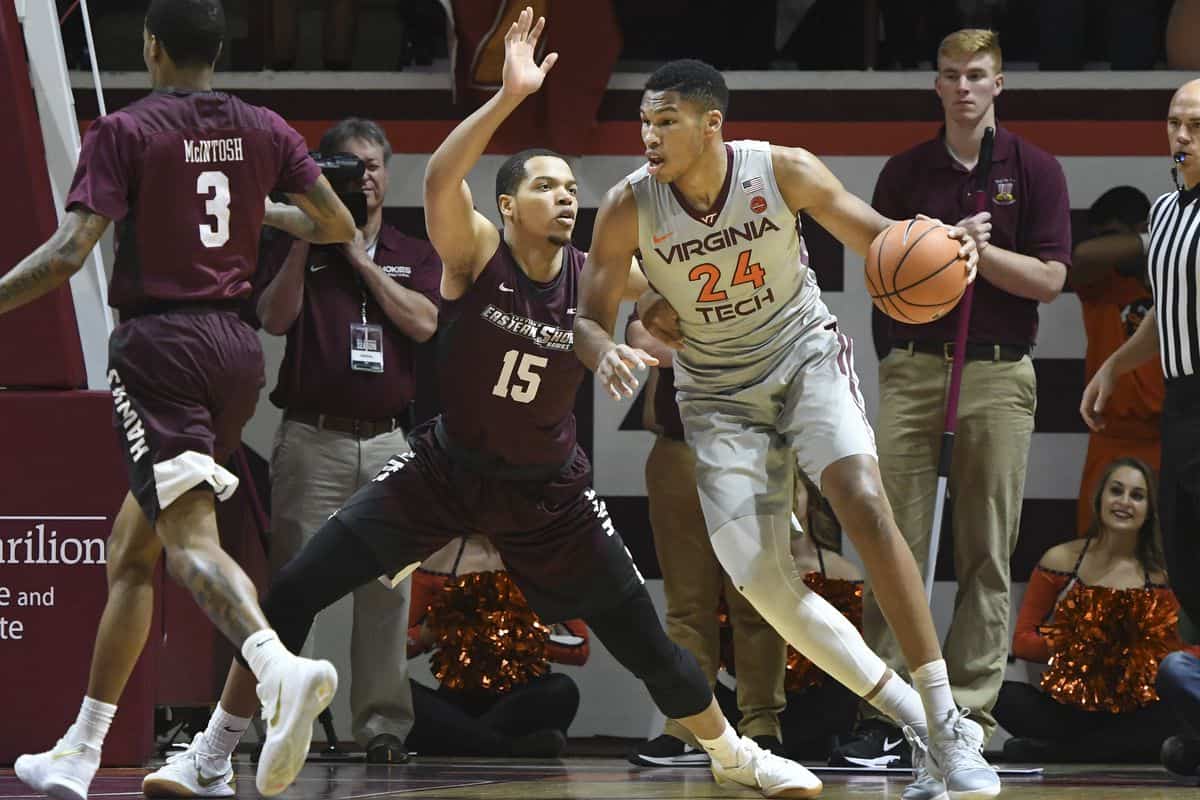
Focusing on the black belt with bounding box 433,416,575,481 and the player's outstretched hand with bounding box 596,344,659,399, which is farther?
the black belt with bounding box 433,416,575,481

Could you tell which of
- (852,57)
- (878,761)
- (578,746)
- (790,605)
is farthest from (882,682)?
(852,57)

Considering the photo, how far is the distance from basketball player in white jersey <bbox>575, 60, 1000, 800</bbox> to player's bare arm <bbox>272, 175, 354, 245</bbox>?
2.24 feet

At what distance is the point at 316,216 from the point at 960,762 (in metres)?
2.18

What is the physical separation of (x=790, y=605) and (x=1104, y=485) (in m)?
2.31

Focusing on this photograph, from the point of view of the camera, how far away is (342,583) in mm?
4629

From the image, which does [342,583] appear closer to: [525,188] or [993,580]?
[525,188]

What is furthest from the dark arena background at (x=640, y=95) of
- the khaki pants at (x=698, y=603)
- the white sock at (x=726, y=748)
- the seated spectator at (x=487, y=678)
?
the white sock at (x=726, y=748)

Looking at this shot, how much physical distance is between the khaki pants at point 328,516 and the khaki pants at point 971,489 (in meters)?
1.64

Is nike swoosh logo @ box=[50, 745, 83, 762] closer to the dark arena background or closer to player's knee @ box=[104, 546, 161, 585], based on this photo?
player's knee @ box=[104, 546, 161, 585]

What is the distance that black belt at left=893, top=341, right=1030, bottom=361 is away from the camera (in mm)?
5863

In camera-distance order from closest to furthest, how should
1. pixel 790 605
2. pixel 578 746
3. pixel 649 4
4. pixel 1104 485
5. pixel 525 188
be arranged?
pixel 790 605 → pixel 525 188 → pixel 1104 485 → pixel 578 746 → pixel 649 4

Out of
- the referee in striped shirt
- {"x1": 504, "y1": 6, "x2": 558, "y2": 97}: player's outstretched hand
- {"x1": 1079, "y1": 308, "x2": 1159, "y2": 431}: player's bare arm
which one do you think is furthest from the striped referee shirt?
{"x1": 504, "y1": 6, "x2": 558, "y2": 97}: player's outstretched hand

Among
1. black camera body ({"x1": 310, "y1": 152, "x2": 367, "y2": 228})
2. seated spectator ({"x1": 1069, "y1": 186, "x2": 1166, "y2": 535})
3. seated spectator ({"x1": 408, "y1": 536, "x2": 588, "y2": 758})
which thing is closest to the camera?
black camera body ({"x1": 310, "y1": 152, "x2": 367, "y2": 228})

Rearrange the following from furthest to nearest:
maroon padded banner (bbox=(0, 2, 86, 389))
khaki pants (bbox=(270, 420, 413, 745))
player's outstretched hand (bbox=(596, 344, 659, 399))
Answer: khaki pants (bbox=(270, 420, 413, 745))
maroon padded banner (bbox=(0, 2, 86, 389))
player's outstretched hand (bbox=(596, 344, 659, 399))
